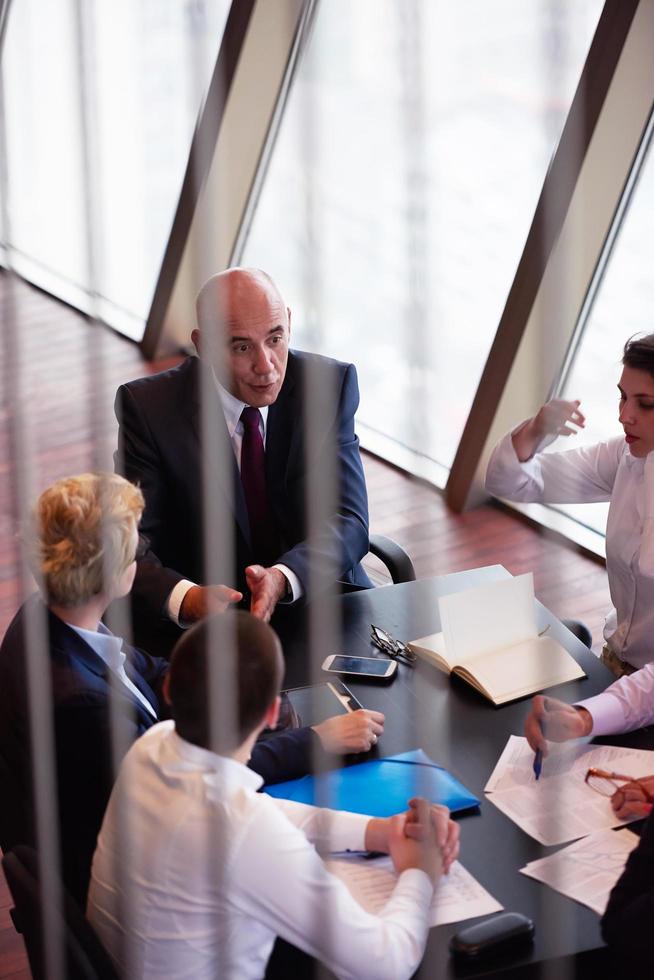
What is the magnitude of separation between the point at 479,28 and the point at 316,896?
3267mm

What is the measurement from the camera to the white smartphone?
2441 mm

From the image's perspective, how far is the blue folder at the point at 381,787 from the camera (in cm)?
205

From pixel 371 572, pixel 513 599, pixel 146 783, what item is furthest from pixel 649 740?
pixel 371 572

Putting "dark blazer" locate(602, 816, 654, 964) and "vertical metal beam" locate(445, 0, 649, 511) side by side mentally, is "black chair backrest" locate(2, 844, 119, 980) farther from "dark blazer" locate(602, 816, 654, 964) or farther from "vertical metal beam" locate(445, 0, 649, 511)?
"vertical metal beam" locate(445, 0, 649, 511)

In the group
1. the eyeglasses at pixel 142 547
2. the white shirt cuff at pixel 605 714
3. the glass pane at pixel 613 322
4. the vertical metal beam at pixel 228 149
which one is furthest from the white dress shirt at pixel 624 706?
the vertical metal beam at pixel 228 149

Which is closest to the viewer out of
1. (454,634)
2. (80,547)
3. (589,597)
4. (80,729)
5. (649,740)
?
(80,729)

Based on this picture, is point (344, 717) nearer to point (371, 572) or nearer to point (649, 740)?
point (649, 740)

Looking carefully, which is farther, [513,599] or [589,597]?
[589,597]

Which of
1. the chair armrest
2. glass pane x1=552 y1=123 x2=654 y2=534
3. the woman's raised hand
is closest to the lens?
the woman's raised hand

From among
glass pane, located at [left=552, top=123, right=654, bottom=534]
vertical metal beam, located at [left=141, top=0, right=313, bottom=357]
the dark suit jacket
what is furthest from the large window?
the dark suit jacket

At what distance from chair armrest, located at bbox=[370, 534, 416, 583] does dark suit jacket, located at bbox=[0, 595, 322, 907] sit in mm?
1126

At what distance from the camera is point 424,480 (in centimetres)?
491

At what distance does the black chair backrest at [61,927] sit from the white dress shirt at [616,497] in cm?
147

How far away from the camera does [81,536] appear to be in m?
2.11
